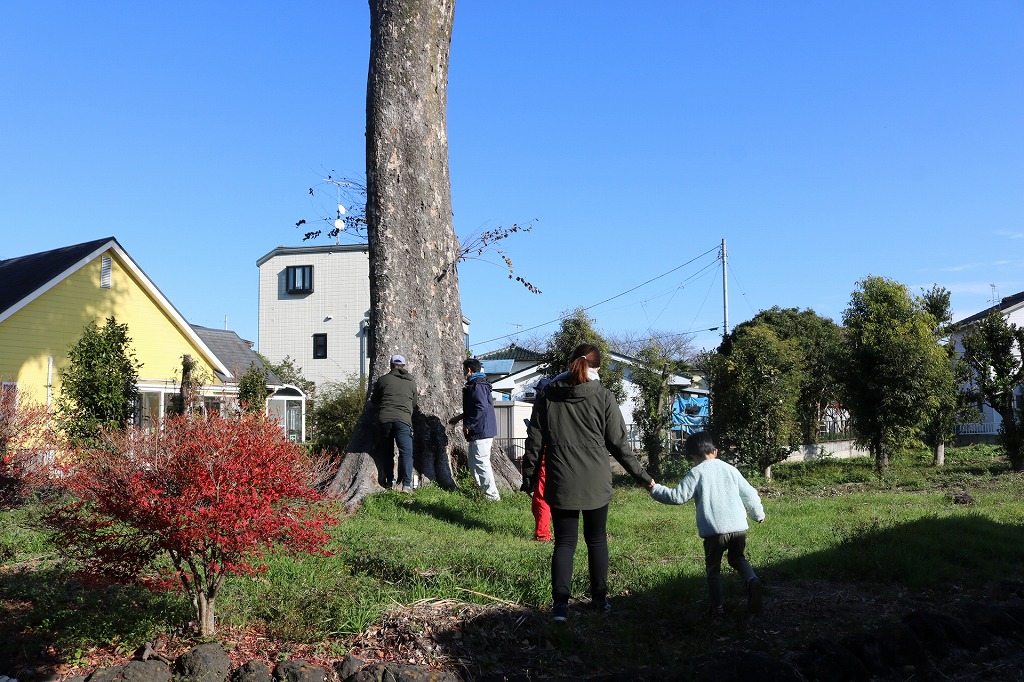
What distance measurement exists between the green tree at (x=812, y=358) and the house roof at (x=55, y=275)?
615 inches

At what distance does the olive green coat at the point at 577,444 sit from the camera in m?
5.64

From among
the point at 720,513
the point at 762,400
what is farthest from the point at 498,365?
the point at 720,513

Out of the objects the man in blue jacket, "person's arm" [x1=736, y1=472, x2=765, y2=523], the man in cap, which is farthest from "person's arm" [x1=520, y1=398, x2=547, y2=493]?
the man in cap

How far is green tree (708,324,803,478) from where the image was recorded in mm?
15211

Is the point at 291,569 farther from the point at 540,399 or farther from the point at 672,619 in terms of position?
the point at 672,619

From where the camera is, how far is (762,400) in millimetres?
15234

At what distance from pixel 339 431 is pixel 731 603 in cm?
1357

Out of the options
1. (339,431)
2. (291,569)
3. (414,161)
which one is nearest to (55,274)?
(339,431)

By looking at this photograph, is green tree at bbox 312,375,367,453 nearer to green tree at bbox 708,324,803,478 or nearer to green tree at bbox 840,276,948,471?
green tree at bbox 708,324,803,478

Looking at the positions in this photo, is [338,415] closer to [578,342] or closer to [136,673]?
[578,342]

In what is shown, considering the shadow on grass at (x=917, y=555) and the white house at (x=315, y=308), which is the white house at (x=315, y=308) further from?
the shadow on grass at (x=917, y=555)

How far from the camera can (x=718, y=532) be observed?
568 centimetres

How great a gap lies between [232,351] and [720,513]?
27.1 meters

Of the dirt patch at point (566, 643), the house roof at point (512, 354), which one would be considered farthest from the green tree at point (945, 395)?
the house roof at point (512, 354)
